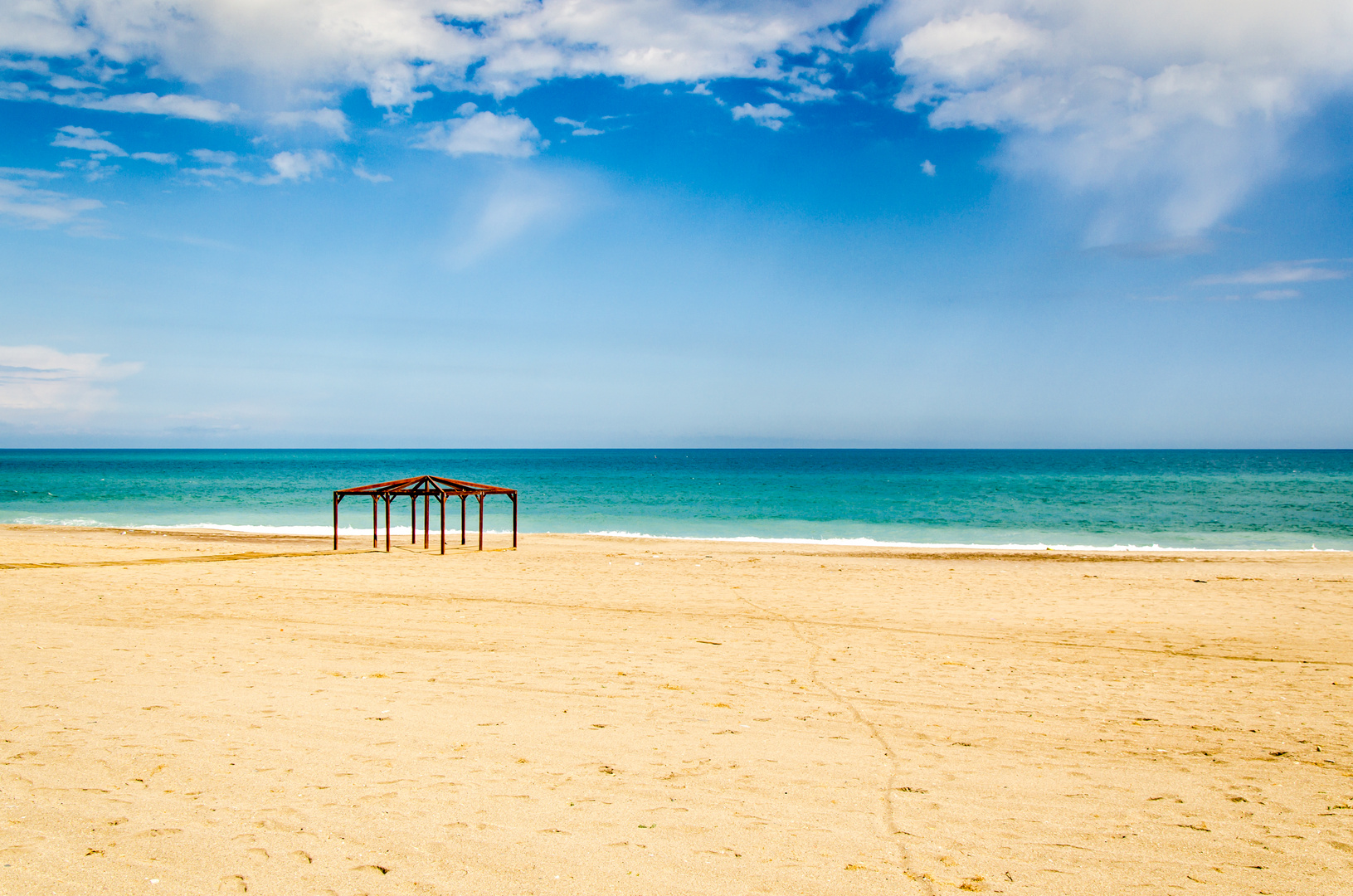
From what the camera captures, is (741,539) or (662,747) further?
(741,539)

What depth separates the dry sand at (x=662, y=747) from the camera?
157 inches

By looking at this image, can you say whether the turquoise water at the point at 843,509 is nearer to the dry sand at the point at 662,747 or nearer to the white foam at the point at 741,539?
the white foam at the point at 741,539

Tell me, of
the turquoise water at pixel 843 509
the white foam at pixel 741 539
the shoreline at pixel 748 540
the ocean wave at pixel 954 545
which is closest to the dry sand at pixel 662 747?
the shoreline at pixel 748 540

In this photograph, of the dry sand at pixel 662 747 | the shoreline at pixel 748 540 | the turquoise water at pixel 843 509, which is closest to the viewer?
the dry sand at pixel 662 747

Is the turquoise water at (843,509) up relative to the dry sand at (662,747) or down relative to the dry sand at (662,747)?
down

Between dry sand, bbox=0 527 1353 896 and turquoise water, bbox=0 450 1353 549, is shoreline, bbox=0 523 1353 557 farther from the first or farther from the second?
dry sand, bbox=0 527 1353 896

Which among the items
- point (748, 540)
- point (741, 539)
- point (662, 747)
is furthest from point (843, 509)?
point (662, 747)

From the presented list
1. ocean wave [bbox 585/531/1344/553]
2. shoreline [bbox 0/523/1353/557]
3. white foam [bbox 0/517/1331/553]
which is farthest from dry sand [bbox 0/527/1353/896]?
white foam [bbox 0/517/1331/553]

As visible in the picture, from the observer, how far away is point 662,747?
19.0ft

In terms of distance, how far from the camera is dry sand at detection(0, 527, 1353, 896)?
13.1 ft

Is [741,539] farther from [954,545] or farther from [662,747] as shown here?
[662,747]

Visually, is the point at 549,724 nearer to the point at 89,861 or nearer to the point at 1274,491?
the point at 89,861

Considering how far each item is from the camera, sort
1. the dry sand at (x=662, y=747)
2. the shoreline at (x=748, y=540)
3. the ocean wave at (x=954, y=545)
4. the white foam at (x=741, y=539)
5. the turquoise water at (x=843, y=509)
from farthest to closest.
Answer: the turquoise water at (x=843, y=509), the white foam at (x=741, y=539), the ocean wave at (x=954, y=545), the shoreline at (x=748, y=540), the dry sand at (x=662, y=747)

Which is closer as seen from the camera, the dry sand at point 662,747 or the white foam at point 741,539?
the dry sand at point 662,747
